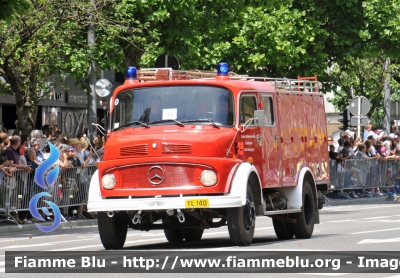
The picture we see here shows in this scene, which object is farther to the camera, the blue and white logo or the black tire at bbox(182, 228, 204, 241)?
the blue and white logo

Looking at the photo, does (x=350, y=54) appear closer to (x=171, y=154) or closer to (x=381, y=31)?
(x=381, y=31)

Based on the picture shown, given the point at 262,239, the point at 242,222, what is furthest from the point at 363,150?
the point at 242,222

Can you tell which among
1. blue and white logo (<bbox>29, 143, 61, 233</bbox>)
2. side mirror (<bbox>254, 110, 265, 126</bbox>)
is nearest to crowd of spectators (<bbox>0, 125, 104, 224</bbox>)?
blue and white logo (<bbox>29, 143, 61, 233</bbox>)

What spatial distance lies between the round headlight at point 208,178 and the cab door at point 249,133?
2.97 ft

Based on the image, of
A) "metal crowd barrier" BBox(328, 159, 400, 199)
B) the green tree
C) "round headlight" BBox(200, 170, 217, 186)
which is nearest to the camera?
"round headlight" BBox(200, 170, 217, 186)

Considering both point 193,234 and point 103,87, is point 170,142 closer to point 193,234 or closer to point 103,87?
point 193,234

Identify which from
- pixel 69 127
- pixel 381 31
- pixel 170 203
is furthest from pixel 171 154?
pixel 69 127

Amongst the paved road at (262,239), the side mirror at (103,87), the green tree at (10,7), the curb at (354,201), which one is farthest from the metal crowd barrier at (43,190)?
the curb at (354,201)

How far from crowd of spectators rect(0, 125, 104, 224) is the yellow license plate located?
5830 millimetres

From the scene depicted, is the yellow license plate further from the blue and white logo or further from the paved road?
the blue and white logo

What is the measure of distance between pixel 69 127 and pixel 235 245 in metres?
31.7

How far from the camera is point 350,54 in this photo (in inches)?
1500

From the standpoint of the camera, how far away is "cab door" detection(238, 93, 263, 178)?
16312mm

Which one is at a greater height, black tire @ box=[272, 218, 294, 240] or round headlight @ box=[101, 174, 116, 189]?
round headlight @ box=[101, 174, 116, 189]
